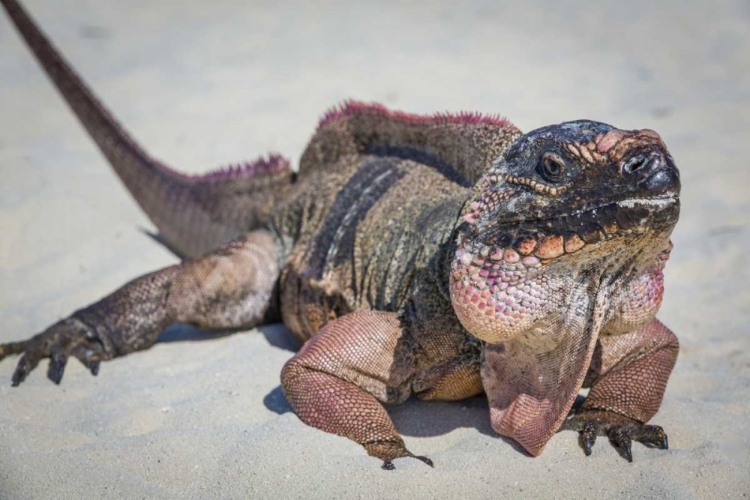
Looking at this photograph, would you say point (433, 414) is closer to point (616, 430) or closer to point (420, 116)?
point (616, 430)

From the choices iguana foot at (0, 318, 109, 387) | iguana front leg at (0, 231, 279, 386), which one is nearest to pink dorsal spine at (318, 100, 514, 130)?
iguana front leg at (0, 231, 279, 386)

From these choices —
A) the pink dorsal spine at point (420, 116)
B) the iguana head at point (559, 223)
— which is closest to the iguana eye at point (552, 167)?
the iguana head at point (559, 223)

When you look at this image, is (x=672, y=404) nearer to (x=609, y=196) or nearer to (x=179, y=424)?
(x=609, y=196)

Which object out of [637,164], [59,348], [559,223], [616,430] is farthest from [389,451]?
[59,348]

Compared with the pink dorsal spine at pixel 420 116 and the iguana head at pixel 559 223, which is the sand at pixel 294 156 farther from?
the pink dorsal spine at pixel 420 116

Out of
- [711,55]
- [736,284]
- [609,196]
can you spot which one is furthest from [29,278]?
[711,55]

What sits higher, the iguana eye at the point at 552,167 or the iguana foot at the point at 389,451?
the iguana eye at the point at 552,167
